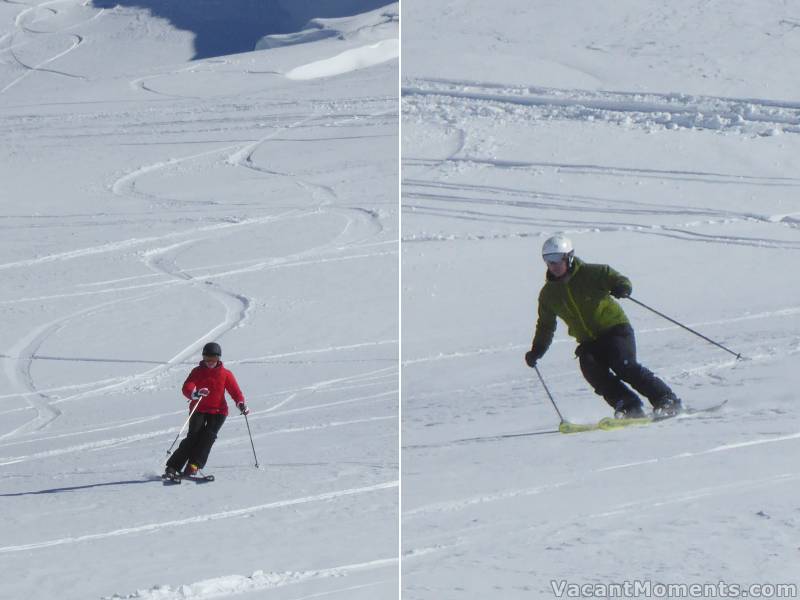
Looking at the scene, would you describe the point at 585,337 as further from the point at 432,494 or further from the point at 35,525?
the point at 35,525

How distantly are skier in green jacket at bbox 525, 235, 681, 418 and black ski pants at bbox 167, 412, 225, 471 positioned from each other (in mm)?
1902

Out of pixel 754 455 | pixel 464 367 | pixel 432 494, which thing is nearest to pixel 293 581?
pixel 432 494

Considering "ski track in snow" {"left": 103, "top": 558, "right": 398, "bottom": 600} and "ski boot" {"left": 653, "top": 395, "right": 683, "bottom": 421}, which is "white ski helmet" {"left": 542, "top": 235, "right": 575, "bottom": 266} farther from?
"ski track in snow" {"left": 103, "top": 558, "right": 398, "bottom": 600}

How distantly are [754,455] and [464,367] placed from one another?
2.51 metres

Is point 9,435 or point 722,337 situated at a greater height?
point 722,337

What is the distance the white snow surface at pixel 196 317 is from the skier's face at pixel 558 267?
2.40 feet

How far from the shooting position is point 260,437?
5387 millimetres

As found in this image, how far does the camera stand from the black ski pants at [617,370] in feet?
9.48

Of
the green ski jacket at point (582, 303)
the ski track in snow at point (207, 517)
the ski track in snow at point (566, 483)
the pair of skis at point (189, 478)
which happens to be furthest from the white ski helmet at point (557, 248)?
the pair of skis at point (189, 478)

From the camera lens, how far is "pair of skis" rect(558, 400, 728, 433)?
256 centimetres

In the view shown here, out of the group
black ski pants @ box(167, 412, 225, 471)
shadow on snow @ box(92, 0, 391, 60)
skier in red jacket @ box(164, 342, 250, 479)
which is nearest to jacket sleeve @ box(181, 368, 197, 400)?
skier in red jacket @ box(164, 342, 250, 479)

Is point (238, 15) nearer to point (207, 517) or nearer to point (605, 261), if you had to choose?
point (605, 261)

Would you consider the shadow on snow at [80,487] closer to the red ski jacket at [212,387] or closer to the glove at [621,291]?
the red ski jacket at [212,387]

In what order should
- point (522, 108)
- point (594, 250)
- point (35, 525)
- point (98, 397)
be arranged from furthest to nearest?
1. point (522, 108)
2. point (98, 397)
3. point (594, 250)
4. point (35, 525)
